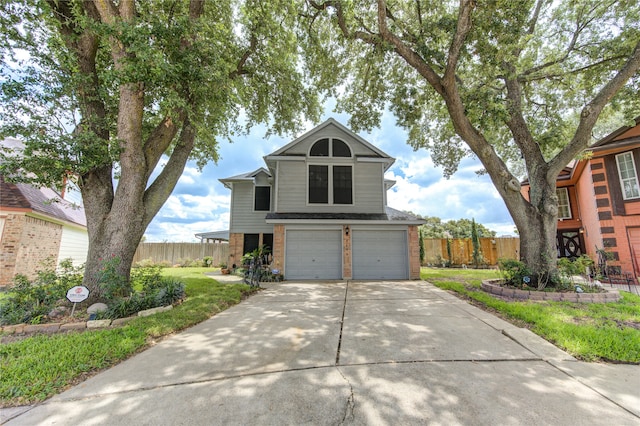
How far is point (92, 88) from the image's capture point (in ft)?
18.6

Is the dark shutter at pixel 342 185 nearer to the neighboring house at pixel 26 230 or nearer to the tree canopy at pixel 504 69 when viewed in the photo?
the tree canopy at pixel 504 69

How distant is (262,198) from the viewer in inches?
556

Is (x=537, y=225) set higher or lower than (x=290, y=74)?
lower

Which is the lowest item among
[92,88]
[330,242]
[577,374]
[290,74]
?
[577,374]

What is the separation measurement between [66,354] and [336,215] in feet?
29.0

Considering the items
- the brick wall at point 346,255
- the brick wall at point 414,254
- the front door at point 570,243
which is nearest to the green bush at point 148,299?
the brick wall at point 346,255

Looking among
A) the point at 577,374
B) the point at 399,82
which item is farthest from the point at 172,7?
the point at 577,374

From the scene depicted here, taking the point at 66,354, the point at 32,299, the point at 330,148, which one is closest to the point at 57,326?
the point at 32,299

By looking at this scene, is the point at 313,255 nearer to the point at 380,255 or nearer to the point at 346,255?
the point at 346,255

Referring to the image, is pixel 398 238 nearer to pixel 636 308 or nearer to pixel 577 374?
pixel 636 308

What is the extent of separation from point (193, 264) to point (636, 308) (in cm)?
1969

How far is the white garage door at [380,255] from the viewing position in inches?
417

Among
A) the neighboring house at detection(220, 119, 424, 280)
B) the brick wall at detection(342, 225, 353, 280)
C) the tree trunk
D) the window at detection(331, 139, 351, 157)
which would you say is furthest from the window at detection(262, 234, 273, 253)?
the tree trunk

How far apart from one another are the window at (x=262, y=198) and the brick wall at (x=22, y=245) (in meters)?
8.04
